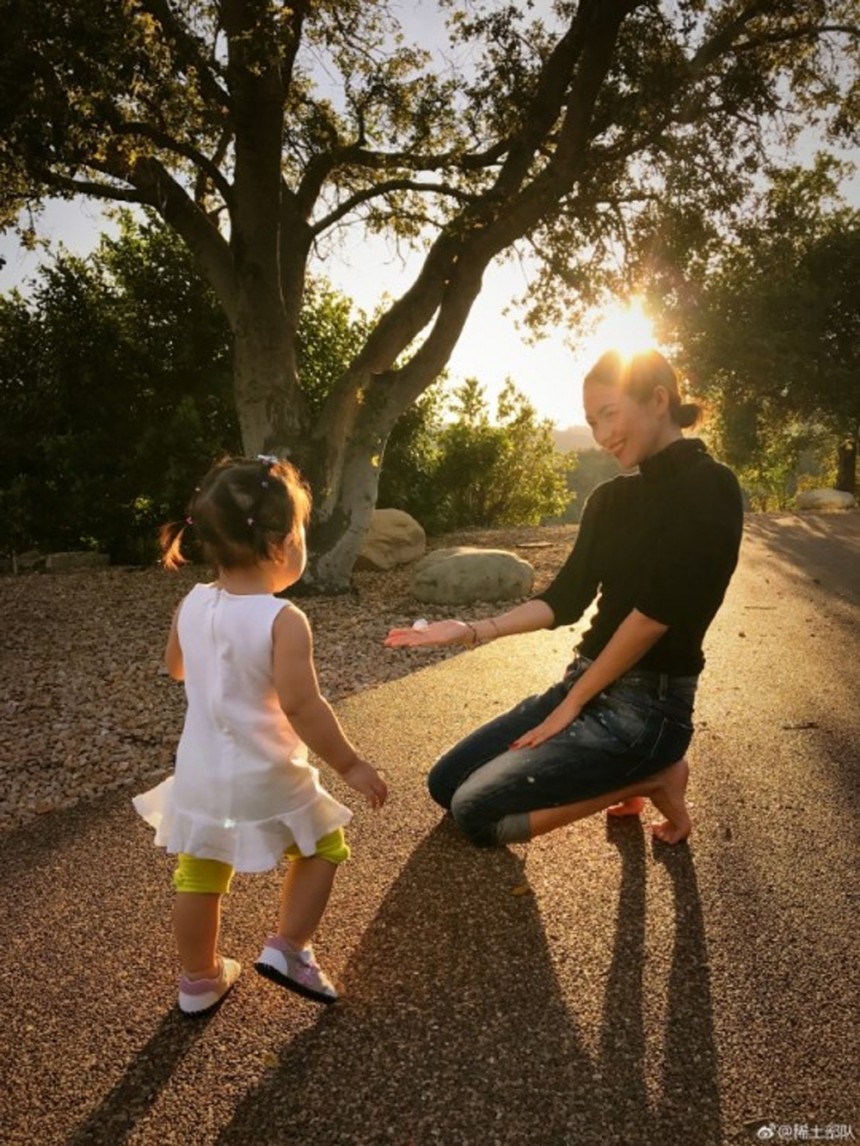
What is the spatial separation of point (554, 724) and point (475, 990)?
97 centimetres

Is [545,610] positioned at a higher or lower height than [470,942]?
higher

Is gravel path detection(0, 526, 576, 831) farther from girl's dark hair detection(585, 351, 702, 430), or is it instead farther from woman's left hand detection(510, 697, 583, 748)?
girl's dark hair detection(585, 351, 702, 430)

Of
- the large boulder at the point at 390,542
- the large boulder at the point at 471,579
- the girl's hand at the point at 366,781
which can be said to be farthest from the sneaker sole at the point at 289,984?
the large boulder at the point at 390,542

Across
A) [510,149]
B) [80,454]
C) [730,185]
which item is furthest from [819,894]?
[80,454]

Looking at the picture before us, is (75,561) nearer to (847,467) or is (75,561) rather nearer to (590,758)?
(590,758)

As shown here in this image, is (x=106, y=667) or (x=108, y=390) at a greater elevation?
(x=108, y=390)

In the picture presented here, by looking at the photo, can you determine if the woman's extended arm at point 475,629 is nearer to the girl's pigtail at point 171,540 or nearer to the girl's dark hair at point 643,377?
the girl's pigtail at point 171,540

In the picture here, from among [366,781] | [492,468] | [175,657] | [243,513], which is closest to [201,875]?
[366,781]

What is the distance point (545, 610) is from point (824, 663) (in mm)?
3743

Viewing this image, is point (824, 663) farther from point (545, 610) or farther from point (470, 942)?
point (470, 942)

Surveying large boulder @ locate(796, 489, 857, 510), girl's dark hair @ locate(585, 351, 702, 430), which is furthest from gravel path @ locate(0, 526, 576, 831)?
large boulder @ locate(796, 489, 857, 510)

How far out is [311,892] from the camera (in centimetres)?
231

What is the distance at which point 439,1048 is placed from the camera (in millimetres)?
2158

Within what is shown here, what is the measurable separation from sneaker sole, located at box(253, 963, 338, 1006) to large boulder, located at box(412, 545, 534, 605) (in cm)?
606
